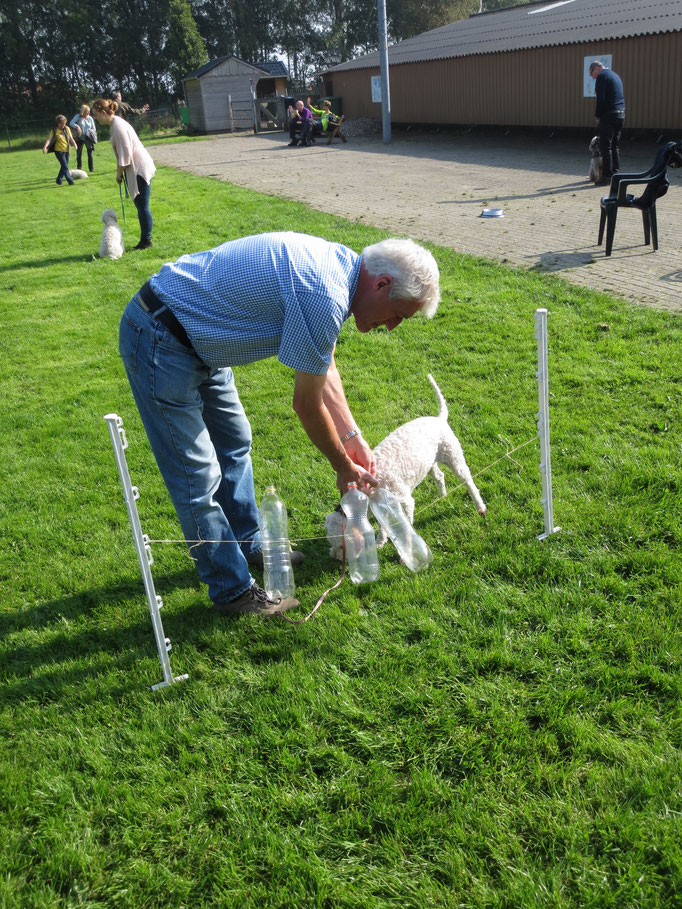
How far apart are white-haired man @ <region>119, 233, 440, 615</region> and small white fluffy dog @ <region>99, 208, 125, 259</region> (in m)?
8.98

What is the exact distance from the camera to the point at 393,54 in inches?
1191

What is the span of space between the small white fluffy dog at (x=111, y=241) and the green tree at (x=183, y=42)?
161ft

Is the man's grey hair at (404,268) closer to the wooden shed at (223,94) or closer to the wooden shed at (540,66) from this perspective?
the wooden shed at (540,66)

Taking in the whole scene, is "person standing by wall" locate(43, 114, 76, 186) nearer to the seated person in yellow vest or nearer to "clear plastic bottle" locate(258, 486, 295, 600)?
the seated person in yellow vest

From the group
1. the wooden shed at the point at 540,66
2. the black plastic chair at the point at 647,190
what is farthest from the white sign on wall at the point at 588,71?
the black plastic chair at the point at 647,190

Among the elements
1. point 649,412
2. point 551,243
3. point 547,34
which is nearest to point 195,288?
point 649,412

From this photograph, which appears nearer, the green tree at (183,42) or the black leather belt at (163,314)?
the black leather belt at (163,314)

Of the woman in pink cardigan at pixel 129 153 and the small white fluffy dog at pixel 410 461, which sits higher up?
the woman in pink cardigan at pixel 129 153

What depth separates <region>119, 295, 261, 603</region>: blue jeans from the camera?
2939 mm

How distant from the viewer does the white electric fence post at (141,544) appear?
111 inches

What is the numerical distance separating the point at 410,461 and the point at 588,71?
19476 millimetres

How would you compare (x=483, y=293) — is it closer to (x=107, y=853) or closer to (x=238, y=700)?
(x=238, y=700)

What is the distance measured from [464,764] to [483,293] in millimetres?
6055

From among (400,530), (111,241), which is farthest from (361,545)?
Result: (111,241)
